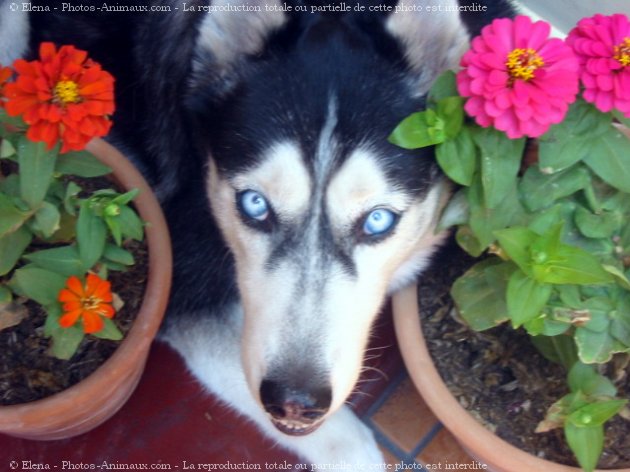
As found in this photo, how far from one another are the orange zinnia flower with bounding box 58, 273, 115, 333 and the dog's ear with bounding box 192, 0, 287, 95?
45 cm

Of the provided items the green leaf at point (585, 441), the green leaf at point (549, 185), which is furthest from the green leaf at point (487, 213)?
the green leaf at point (585, 441)

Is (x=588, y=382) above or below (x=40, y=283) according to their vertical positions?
below

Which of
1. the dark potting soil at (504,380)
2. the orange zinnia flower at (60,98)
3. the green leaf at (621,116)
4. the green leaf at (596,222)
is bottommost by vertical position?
the dark potting soil at (504,380)

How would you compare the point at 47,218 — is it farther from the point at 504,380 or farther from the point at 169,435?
the point at 504,380

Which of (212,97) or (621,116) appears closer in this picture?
(621,116)

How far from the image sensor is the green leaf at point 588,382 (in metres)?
1.26

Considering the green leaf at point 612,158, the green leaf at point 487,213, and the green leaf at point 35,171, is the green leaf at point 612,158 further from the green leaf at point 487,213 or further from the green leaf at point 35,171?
the green leaf at point 35,171

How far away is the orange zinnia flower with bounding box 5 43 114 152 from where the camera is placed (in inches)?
40.1

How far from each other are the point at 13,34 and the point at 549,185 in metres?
1.32

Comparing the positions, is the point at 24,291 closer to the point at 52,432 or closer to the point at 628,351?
the point at 52,432

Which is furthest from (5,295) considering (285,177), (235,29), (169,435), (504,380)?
(504,380)

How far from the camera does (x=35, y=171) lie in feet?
3.70

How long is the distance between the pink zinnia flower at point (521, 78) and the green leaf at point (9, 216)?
0.71m

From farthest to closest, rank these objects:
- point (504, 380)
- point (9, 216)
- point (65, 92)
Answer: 1. point (504, 380)
2. point (9, 216)
3. point (65, 92)
